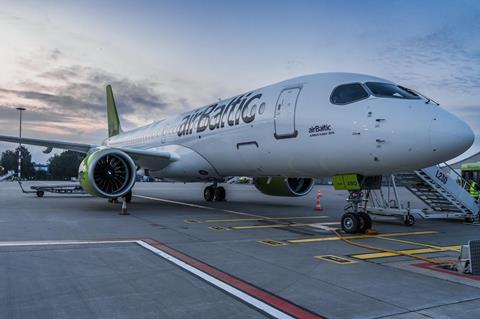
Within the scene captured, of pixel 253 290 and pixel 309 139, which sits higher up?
pixel 309 139

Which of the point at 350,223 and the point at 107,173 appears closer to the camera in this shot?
the point at 350,223

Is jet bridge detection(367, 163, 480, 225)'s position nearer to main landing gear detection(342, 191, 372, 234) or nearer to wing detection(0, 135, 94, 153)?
main landing gear detection(342, 191, 372, 234)

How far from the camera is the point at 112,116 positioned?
86.0ft

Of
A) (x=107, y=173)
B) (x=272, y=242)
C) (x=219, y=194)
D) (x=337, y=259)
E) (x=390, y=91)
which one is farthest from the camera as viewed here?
(x=219, y=194)

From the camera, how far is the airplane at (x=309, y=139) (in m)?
7.71

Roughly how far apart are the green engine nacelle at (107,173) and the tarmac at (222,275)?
2920mm

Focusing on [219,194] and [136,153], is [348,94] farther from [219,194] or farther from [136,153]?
[219,194]

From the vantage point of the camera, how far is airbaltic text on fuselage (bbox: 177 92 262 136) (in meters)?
11.6

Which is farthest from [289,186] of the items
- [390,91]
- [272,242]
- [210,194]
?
[272,242]

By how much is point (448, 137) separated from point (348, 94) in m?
2.23

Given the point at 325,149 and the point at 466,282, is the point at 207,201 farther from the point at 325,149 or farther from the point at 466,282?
the point at 466,282

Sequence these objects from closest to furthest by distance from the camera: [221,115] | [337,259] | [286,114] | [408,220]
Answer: [337,259] < [286,114] < [408,220] < [221,115]

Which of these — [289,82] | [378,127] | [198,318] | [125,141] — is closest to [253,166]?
[289,82]

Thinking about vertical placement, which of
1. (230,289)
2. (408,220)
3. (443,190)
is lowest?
(230,289)
